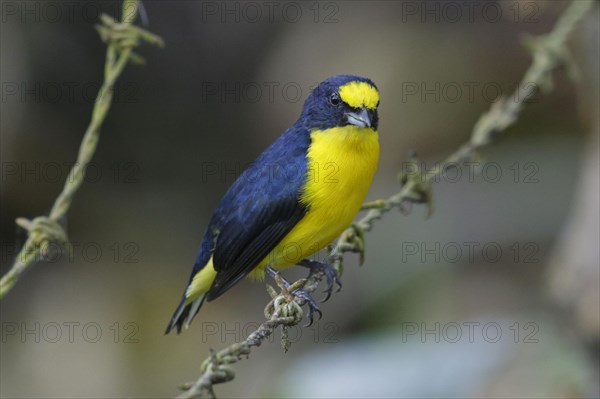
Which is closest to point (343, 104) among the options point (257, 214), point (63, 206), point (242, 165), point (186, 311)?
point (257, 214)

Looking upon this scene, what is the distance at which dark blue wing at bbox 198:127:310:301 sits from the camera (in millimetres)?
4020

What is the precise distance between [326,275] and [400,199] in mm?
571

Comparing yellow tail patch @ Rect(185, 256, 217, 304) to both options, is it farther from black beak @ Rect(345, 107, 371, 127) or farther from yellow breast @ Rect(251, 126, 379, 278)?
black beak @ Rect(345, 107, 371, 127)

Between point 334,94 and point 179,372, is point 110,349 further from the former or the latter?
point 334,94

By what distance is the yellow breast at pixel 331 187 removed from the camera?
13.2 feet

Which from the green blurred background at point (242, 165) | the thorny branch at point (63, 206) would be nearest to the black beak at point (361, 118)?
the thorny branch at point (63, 206)

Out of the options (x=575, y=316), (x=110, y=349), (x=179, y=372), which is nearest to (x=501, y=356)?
(x=575, y=316)

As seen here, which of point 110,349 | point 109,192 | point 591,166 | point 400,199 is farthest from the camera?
point 109,192

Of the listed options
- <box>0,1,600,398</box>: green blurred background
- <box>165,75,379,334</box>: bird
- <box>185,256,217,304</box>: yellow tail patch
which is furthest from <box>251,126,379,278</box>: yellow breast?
<box>0,1,600,398</box>: green blurred background

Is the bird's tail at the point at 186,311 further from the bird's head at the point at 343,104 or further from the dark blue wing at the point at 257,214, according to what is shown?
the bird's head at the point at 343,104

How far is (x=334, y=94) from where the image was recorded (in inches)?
163

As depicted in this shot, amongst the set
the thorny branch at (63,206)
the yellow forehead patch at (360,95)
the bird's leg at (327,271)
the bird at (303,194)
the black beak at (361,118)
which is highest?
the yellow forehead patch at (360,95)

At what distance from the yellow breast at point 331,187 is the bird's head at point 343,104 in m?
0.06

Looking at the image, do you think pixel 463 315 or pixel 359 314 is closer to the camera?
pixel 463 315
